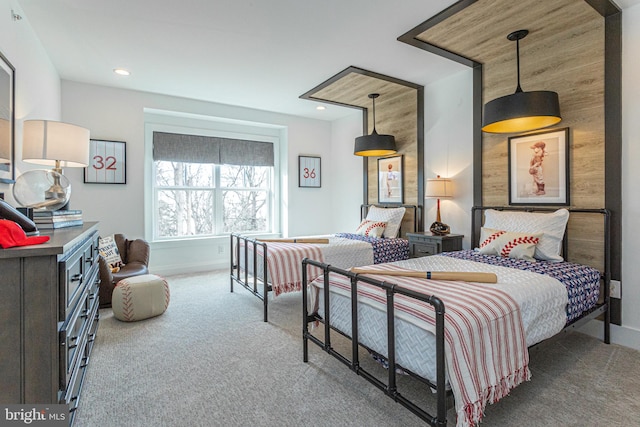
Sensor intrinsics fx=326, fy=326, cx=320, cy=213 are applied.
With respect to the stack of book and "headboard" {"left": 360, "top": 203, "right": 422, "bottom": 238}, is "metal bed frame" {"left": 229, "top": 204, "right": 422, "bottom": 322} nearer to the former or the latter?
"headboard" {"left": 360, "top": 203, "right": 422, "bottom": 238}

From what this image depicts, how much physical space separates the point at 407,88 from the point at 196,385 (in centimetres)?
413

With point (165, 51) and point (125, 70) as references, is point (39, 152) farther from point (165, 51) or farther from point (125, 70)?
point (125, 70)

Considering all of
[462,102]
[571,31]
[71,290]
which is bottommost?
[71,290]

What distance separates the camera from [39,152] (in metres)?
2.27

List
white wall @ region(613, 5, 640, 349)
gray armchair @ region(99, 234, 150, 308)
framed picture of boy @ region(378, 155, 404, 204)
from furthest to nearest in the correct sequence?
1. framed picture of boy @ region(378, 155, 404, 204)
2. gray armchair @ region(99, 234, 150, 308)
3. white wall @ region(613, 5, 640, 349)

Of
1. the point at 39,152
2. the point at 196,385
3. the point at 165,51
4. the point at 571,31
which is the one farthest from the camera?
the point at 165,51

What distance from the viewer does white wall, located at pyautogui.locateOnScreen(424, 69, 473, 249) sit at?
378cm

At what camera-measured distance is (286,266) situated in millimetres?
3203

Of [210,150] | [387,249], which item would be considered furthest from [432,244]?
[210,150]

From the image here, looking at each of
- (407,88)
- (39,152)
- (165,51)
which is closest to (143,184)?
(165,51)

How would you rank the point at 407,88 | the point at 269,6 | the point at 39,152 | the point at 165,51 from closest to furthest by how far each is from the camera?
the point at 39,152, the point at 269,6, the point at 165,51, the point at 407,88

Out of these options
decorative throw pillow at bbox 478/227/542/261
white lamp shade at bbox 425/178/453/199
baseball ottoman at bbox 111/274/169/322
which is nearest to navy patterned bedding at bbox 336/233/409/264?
white lamp shade at bbox 425/178/453/199

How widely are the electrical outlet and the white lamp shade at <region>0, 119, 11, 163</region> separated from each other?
4612 millimetres

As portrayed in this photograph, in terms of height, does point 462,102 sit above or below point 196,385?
above
